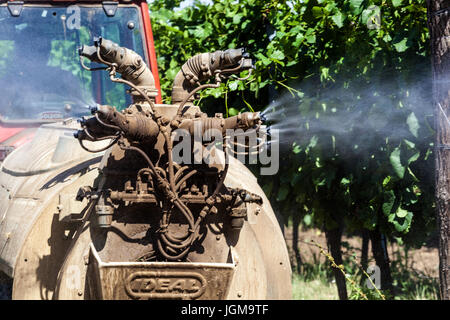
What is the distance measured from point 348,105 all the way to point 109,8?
6.80ft

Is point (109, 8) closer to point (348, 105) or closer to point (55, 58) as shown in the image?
point (55, 58)

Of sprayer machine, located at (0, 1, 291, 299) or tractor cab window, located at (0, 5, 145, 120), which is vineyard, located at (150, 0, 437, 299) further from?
sprayer machine, located at (0, 1, 291, 299)

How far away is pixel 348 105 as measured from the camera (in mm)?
5520

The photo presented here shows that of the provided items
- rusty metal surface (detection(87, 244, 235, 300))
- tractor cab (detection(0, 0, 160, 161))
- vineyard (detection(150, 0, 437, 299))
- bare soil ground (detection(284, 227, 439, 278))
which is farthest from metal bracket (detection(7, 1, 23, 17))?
bare soil ground (detection(284, 227, 439, 278))

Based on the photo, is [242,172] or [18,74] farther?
[18,74]

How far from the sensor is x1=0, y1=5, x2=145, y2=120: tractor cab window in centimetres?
554

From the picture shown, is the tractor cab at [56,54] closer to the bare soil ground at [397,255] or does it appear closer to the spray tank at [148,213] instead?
the spray tank at [148,213]

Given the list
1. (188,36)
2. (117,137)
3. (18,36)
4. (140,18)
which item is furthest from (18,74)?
(117,137)

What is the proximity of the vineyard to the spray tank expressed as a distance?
176cm

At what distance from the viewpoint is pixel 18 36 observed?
18.8 ft

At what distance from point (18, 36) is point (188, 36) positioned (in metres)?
1.87

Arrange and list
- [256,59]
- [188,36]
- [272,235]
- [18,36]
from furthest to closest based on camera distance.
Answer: [188,36] < [256,59] < [18,36] < [272,235]

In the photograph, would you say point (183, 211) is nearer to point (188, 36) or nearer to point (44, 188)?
point (44, 188)

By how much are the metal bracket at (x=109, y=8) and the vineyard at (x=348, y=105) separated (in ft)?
3.33
